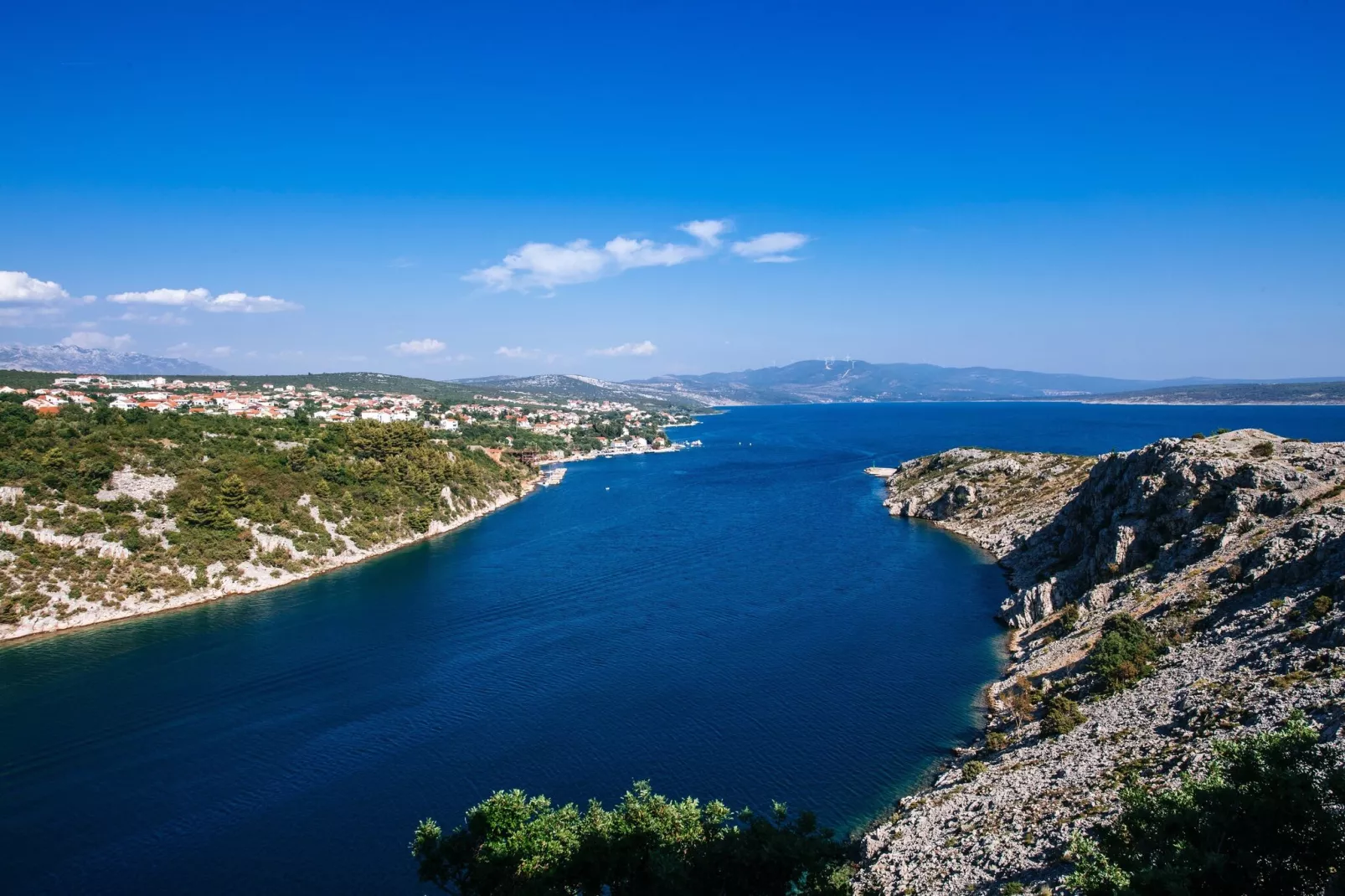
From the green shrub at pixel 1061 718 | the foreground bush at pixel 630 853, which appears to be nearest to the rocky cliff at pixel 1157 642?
the green shrub at pixel 1061 718

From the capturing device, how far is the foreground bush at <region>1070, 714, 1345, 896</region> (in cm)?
1312

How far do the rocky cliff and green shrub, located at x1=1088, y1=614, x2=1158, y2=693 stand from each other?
1.99 feet

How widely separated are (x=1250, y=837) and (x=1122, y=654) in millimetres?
21257

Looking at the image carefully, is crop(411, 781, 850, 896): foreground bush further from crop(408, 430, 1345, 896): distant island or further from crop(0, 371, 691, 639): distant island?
crop(0, 371, 691, 639): distant island

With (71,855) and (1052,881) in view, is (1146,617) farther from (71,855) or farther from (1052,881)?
(71,855)

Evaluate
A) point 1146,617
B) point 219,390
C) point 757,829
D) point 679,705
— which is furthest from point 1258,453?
point 219,390

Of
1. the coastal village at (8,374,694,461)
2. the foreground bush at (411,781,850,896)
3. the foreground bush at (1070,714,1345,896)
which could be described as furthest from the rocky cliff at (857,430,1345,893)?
the coastal village at (8,374,694,461)

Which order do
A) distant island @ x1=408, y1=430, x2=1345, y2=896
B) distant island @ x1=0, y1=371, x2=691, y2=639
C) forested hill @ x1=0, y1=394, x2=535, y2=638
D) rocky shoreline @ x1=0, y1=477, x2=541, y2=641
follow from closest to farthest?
distant island @ x1=408, y1=430, x2=1345, y2=896
rocky shoreline @ x1=0, y1=477, x2=541, y2=641
forested hill @ x1=0, y1=394, x2=535, y2=638
distant island @ x1=0, y1=371, x2=691, y2=639

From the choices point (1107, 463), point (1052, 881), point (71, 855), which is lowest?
point (71, 855)

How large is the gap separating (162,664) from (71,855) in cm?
1943

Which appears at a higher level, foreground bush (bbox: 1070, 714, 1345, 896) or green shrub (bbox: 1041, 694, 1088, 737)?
foreground bush (bbox: 1070, 714, 1345, 896)

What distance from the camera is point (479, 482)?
99.0m

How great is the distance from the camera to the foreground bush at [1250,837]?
13.1 meters

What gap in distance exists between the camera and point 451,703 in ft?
122
